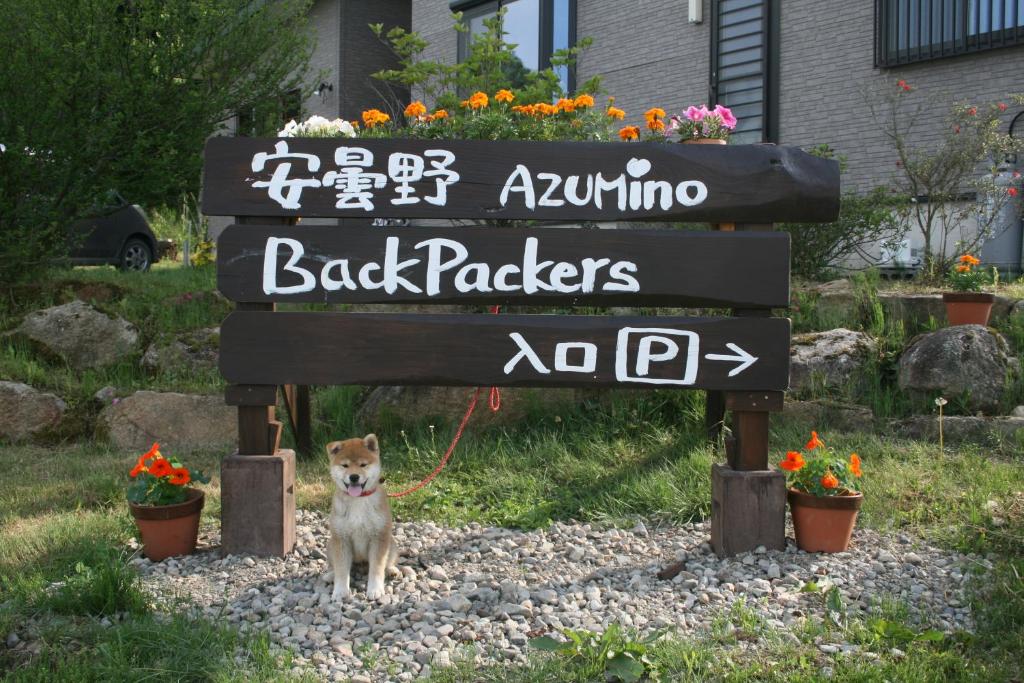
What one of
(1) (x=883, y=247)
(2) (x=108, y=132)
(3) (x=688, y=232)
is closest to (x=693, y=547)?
(3) (x=688, y=232)

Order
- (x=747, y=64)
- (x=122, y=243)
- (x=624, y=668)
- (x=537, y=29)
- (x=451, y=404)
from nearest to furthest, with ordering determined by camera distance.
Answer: (x=624, y=668)
(x=451, y=404)
(x=747, y=64)
(x=122, y=243)
(x=537, y=29)

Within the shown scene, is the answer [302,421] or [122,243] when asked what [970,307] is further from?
[122,243]

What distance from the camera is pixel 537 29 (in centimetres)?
1208

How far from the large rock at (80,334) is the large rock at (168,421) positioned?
0.87 metres

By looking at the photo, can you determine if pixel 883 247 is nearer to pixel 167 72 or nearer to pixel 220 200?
pixel 220 200

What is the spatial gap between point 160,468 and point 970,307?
4.95m

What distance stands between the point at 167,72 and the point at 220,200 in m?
4.73

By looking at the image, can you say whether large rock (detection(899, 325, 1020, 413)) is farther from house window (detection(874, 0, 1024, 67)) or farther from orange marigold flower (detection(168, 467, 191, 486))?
orange marigold flower (detection(168, 467, 191, 486))

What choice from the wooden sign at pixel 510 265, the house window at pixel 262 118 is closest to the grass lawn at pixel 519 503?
the wooden sign at pixel 510 265

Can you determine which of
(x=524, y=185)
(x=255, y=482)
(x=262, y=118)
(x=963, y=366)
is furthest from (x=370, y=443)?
(x=262, y=118)

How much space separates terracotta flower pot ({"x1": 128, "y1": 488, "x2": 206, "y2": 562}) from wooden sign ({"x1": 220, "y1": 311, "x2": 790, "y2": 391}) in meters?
0.64

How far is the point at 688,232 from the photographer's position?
368 centimetres

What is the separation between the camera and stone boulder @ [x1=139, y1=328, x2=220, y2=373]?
6.73 metres

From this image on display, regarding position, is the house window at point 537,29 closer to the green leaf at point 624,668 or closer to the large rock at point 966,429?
the large rock at point 966,429
